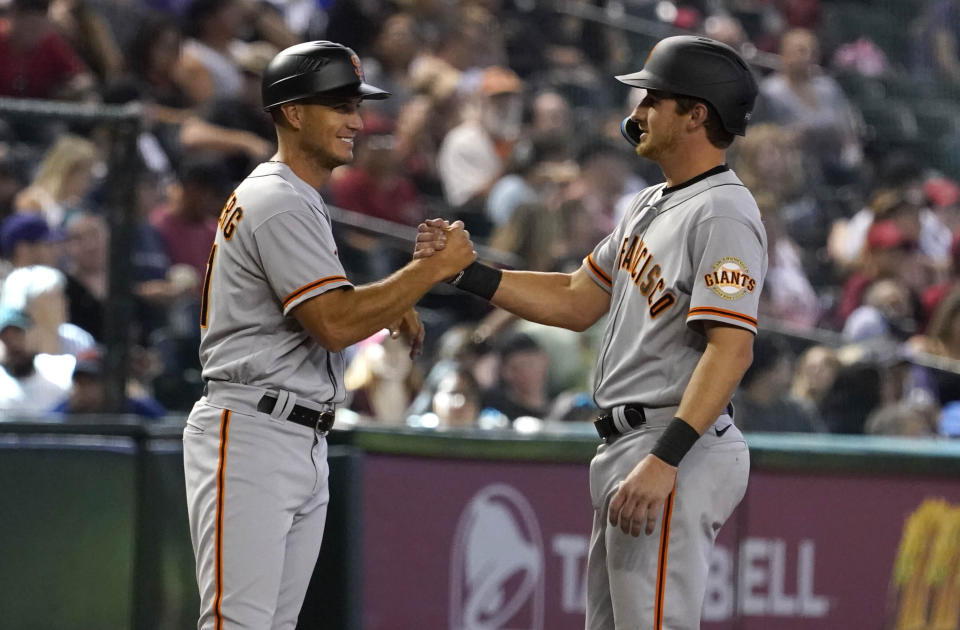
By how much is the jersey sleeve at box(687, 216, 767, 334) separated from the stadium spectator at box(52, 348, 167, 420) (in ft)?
10.4

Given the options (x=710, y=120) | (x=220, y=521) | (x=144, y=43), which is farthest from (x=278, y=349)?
(x=144, y=43)

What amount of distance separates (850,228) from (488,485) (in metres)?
5.65

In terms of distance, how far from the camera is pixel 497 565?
5.58 metres

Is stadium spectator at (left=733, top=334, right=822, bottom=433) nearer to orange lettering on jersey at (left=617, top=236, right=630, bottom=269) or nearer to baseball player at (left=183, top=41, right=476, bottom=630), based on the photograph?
orange lettering on jersey at (left=617, top=236, right=630, bottom=269)

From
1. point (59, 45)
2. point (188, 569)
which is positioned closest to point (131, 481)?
point (188, 569)

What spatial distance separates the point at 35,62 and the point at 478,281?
4.68m

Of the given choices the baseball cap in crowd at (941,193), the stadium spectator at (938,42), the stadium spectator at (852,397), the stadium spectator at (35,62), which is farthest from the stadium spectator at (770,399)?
the stadium spectator at (938,42)

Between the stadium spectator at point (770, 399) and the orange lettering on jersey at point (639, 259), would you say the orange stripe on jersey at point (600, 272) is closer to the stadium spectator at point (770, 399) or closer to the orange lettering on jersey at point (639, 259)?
the orange lettering on jersey at point (639, 259)

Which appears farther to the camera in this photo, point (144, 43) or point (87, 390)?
point (144, 43)

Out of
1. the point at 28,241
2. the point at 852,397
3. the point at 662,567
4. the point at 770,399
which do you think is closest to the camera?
the point at 662,567

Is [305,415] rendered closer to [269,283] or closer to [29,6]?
[269,283]

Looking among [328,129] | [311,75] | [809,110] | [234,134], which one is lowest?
[328,129]

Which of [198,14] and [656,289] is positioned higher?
[198,14]

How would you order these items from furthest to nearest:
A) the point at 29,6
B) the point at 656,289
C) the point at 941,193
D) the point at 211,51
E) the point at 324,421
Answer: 1. the point at 941,193
2. the point at 211,51
3. the point at 29,6
4. the point at 324,421
5. the point at 656,289
